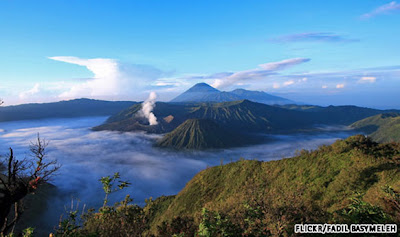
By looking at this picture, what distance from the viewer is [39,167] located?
8.71 meters

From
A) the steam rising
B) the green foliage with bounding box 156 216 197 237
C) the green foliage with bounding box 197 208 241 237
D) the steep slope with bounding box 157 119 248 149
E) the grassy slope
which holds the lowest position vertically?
the steam rising

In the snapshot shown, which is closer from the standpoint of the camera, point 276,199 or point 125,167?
point 276,199

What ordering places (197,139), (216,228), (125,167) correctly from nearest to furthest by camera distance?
(216,228)
(125,167)
(197,139)

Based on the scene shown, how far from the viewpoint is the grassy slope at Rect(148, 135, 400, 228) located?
58.2ft

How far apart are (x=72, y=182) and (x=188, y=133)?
109 meters

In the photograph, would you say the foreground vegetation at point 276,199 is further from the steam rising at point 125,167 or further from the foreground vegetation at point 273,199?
the steam rising at point 125,167

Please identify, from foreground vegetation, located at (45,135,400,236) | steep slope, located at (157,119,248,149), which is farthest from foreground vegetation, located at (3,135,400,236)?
steep slope, located at (157,119,248,149)

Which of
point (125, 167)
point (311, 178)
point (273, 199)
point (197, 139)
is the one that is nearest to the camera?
point (273, 199)

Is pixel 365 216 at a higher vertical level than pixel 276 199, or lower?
higher

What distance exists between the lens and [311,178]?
23016mm

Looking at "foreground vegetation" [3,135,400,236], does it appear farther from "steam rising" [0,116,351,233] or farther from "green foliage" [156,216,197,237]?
"steam rising" [0,116,351,233]

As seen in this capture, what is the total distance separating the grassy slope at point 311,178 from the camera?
1775 cm

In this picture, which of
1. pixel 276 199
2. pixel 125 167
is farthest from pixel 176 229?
pixel 125 167

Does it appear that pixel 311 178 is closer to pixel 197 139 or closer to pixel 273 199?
pixel 273 199
